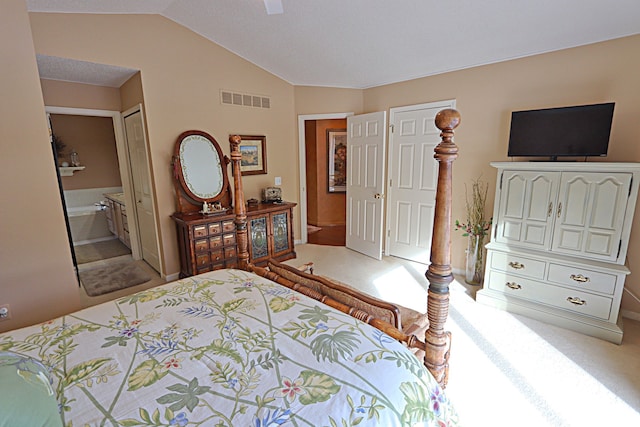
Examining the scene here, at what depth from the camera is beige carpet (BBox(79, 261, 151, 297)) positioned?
11.2 feet

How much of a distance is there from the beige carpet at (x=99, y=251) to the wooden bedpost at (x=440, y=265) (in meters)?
4.74

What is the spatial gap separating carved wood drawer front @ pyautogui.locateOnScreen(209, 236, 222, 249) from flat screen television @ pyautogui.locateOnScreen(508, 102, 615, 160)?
317 centimetres

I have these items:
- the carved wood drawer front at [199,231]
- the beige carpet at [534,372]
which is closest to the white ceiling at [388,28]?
the carved wood drawer front at [199,231]

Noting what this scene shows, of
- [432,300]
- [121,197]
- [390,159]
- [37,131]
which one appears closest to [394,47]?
[390,159]

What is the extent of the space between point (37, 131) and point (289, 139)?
9.68 feet

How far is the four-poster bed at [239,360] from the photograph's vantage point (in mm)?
875

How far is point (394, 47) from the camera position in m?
3.24

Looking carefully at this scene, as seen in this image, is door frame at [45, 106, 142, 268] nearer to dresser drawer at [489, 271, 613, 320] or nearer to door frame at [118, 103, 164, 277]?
door frame at [118, 103, 164, 277]

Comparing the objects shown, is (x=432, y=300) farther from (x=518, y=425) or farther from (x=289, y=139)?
(x=289, y=139)

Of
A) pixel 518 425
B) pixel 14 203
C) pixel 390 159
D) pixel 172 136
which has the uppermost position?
pixel 172 136

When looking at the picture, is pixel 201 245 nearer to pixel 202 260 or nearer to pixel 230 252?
pixel 202 260

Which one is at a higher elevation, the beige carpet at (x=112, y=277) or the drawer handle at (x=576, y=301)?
the drawer handle at (x=576, y=301)

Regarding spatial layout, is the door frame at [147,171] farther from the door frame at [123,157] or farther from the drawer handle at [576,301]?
the drawer handle at [576,301]

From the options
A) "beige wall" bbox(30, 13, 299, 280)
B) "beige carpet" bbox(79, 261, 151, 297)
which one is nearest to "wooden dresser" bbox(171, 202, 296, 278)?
"beige wall" bbox(30, 13, 299, 280)
